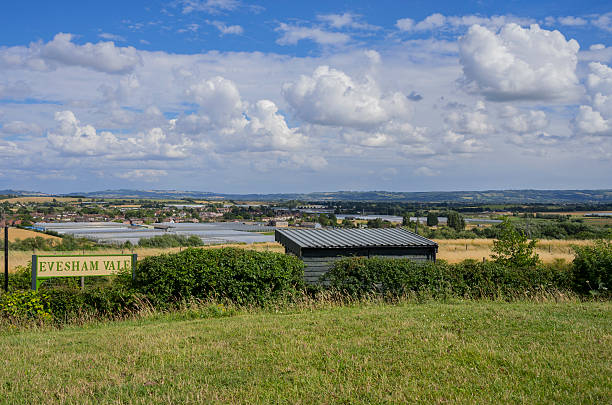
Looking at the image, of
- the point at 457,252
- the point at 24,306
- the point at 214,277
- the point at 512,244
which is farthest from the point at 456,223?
the point at 24,306

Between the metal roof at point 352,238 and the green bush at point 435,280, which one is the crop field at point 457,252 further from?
the green bush at point 435,280

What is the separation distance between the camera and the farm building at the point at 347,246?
47.1 feet

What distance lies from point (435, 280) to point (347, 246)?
3146 mm

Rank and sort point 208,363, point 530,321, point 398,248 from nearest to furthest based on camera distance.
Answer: point 208,363 → point 530,321 → point 398,248

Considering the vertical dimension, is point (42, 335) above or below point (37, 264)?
below

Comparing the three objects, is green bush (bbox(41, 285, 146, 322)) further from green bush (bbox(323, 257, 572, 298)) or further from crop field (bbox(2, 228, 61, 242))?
crop field (bbox(2, 228, 61, 242))

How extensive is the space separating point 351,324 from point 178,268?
4469mm

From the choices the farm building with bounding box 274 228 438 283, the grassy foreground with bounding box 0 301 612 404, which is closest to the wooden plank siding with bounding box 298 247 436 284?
the farm building with bounding box 274 228 438 283

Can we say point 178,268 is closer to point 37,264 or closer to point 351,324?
point 37,264

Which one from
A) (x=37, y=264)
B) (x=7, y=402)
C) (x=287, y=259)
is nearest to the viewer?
(x=7, y=402)

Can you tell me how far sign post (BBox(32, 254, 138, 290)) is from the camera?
1110cm

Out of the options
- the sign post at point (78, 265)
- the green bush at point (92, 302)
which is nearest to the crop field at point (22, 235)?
the sign post at point (78, 265)

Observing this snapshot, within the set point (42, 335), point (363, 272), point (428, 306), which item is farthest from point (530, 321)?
point (42, 335)

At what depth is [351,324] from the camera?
8578 millimetres
